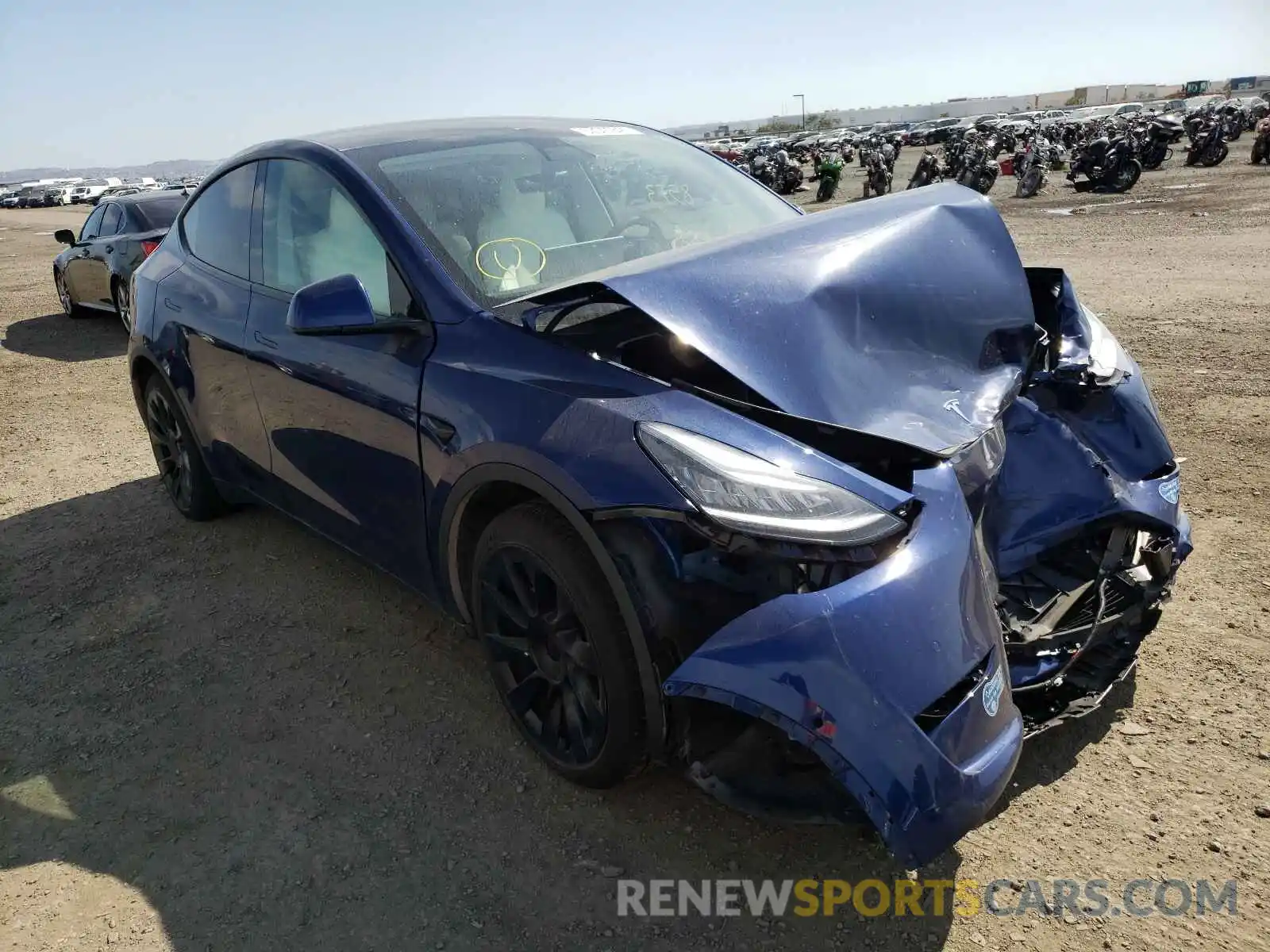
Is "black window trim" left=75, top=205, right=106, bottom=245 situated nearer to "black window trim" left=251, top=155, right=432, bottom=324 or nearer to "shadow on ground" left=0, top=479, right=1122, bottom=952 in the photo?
"shadow on ground" left=0, top=479, right=1122, bottom=952

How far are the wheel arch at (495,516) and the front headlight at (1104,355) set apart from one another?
1722 millimetres

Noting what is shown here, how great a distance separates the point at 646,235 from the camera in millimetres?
3215

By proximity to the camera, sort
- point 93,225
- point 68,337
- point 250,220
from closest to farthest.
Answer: point 250,220 → point 68,337 → point 93,225

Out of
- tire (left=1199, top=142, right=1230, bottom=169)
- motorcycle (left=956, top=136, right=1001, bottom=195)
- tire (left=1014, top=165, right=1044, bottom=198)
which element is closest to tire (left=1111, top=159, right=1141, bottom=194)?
tire (left=1014, top=165, right=1044, bottom=198)

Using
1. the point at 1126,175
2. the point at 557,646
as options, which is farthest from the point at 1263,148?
the point at 557,646

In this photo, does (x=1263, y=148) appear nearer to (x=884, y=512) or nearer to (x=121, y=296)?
(x=121, y=296)

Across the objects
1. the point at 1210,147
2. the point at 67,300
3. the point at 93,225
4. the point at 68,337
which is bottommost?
the point at 68,337

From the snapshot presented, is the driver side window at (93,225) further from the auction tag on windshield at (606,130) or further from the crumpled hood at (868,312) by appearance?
the crumpled hood at (868,312)

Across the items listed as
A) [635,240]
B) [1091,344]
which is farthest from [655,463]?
[1091,344]

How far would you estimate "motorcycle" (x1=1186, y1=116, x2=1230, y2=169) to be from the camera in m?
24.8

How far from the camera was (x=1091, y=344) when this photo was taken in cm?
296

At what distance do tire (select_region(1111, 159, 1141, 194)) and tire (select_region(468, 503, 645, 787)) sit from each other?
72.8 feet

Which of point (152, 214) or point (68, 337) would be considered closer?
point (152, 214)

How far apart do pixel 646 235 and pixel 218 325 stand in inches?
71.2
